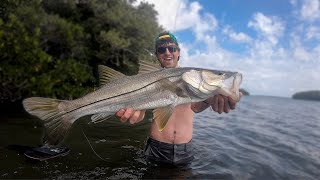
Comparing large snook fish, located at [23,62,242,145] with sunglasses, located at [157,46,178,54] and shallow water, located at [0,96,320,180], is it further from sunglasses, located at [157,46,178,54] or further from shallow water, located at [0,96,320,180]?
shallow water, located at [0,96,320,180]

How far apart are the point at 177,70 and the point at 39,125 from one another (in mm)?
9826

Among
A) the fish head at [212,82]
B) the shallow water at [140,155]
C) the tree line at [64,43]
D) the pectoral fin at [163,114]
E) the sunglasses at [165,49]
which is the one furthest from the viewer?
the tree line at [64,43]

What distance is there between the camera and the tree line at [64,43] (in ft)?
53.3

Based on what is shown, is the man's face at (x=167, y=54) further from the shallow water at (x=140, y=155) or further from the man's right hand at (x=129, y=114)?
the shallow water at (x=140, y=155)

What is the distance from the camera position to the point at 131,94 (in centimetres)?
495

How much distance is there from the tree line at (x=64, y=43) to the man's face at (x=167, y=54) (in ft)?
25.9

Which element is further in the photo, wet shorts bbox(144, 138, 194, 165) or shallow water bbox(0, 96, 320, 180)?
shallow water bbox(0, 96, 320, 180)

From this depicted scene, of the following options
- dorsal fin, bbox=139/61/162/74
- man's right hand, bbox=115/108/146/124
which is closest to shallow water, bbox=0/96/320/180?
man's right hand, bbox=115/108/146/124

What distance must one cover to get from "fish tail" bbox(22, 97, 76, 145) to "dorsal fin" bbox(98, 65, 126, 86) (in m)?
0.71

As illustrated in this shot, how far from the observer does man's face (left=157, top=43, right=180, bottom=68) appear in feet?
21.5

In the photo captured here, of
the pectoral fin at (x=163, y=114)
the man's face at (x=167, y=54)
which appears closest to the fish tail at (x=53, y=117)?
the pectoral fin at (x=163, y=114)

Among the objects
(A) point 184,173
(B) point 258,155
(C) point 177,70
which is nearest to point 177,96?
(C) point 177,70

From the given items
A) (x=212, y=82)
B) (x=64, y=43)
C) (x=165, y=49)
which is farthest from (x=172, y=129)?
(x=64, y=43)

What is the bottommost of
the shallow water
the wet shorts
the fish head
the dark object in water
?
the shallow water
